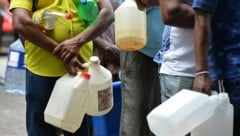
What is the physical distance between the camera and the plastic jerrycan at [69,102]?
3.32 meters

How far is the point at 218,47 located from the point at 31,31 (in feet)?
3.79

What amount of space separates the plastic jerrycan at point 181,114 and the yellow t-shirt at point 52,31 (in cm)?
108

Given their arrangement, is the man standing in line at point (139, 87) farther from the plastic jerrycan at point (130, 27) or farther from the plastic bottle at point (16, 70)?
A: the plastic bottle at point (16, 70)

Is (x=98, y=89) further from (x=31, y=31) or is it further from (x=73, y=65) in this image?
(x=31, y=31)

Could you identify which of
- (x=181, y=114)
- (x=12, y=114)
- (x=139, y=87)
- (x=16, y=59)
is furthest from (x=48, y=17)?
(x=16, y=59)

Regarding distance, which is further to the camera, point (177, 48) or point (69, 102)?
point (69, 102)

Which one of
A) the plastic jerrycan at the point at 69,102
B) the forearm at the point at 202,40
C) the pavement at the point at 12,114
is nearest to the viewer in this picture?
the forearm at the point at 202,40

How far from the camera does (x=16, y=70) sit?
24.3 feet

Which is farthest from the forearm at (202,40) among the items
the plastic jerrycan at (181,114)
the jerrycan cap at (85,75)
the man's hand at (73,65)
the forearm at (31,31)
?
the forearm at (31,31)

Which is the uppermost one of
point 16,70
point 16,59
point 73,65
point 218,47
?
point 218,47

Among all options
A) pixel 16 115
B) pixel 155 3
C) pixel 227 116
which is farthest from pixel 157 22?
pixel 16 115

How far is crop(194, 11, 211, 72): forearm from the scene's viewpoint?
8.98 ft

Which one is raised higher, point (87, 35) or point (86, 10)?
point (86, 10)

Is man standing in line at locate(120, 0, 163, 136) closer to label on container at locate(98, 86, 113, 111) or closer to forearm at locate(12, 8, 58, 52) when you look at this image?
label on container at locate(98, 86, 113, 111)
